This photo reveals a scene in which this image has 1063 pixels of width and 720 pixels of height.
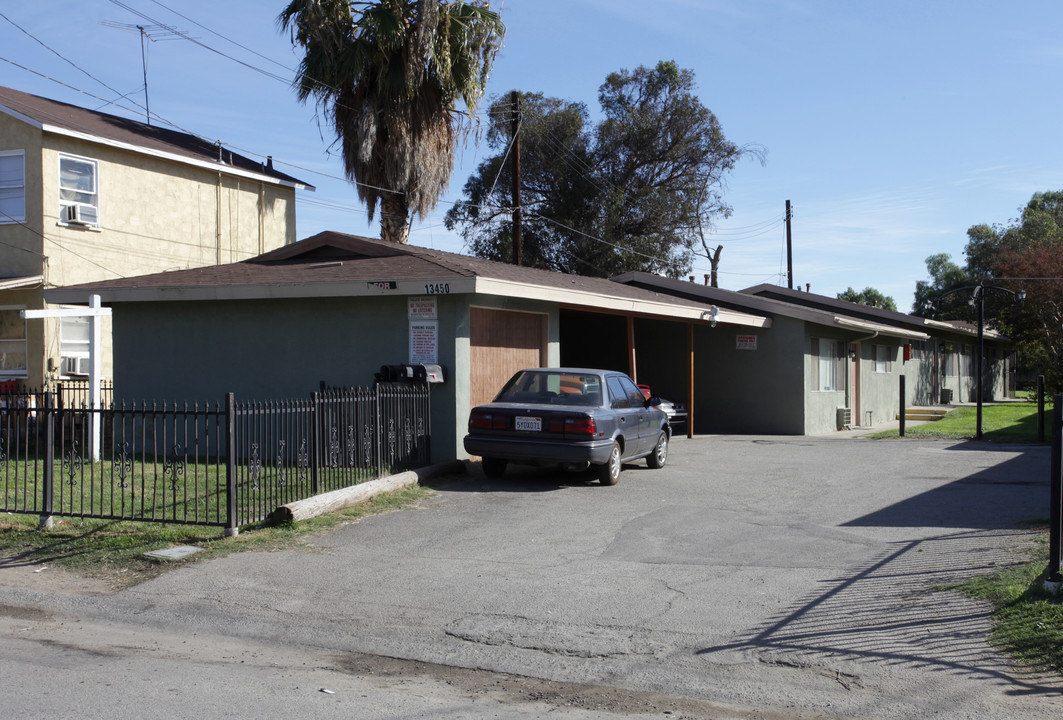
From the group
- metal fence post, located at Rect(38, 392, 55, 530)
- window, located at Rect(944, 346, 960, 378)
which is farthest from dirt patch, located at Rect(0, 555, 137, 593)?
window, located at Rect(944, 346, 960, 378)

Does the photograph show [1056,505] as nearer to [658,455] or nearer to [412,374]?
[658,455]

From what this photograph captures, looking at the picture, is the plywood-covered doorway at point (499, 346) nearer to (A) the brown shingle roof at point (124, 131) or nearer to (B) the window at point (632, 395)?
(B) the window at point (632, 395)

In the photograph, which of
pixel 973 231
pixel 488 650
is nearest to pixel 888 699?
pixel 488 650

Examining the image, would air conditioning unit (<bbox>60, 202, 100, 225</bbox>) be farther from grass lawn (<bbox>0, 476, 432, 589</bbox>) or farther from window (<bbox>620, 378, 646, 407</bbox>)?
window (<bbox>620, 378, 646, 407</bbox>)

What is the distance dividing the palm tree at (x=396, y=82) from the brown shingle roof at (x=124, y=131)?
3786 mm

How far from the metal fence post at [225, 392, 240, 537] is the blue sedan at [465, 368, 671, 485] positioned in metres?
3.77

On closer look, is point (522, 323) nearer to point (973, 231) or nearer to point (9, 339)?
point (9, 339)

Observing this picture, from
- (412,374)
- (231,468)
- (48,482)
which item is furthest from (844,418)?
(48,482)

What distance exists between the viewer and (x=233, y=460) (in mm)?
8602

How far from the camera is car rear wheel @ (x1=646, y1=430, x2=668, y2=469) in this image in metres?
14.4

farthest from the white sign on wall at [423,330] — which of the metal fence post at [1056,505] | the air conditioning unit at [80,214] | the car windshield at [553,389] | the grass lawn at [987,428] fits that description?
the grass lawn at [987,428]

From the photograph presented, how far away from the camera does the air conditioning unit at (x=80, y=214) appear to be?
20.0m

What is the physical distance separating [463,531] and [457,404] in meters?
4.19

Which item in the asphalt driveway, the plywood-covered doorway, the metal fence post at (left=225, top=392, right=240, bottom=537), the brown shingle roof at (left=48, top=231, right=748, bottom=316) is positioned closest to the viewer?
the asphalt driveway
